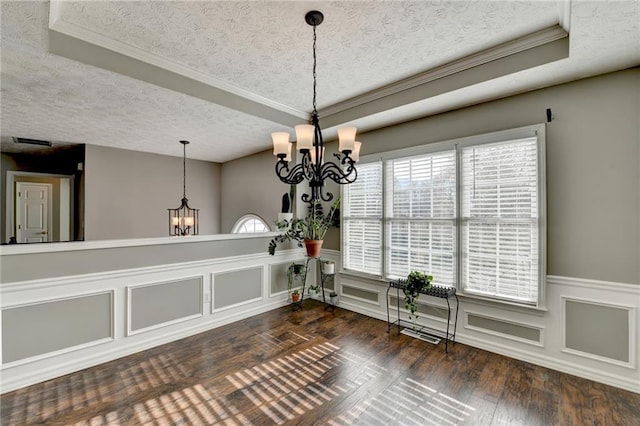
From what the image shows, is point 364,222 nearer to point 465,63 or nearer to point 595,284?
point 465,63

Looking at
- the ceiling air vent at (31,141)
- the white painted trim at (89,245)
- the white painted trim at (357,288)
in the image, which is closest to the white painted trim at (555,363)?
the white painted trim at (357,288)

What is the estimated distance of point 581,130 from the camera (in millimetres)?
2609

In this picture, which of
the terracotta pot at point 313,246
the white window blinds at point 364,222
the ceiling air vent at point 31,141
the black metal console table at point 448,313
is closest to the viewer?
the terracotta pot at point 313,246

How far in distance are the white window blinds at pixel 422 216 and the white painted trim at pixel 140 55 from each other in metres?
1.99

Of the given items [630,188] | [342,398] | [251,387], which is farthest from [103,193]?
[630,188]

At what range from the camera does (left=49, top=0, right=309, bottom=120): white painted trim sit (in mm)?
2121

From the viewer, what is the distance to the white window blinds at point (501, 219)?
2801 mm

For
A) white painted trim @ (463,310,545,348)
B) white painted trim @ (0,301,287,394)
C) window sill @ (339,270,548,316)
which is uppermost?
window sill @ (339,270,548,316)

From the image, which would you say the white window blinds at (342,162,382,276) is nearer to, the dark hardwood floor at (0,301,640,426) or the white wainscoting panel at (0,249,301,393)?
the dark hardwood floor at (0,301,640,426)

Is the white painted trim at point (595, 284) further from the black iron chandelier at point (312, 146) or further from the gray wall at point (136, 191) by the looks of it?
the gray wall at point (136, 191)

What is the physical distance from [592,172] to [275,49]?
306 centimetres

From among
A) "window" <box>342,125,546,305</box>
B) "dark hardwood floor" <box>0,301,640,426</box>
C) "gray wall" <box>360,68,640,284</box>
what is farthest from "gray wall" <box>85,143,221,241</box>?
"gray wall" <box>360,68,640,284</box>

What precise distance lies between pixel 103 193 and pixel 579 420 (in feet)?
22.4

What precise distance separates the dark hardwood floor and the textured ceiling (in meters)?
2.70
